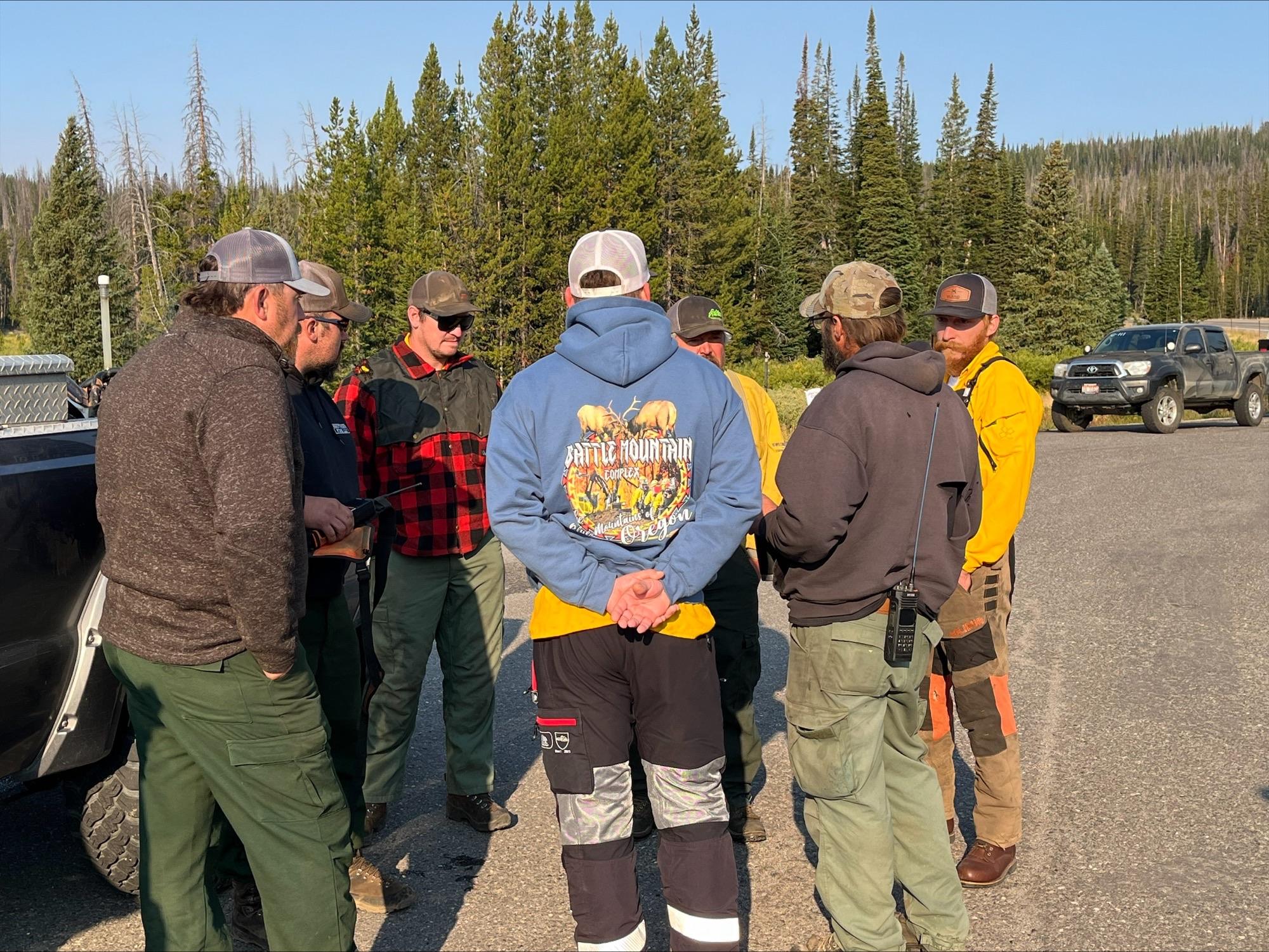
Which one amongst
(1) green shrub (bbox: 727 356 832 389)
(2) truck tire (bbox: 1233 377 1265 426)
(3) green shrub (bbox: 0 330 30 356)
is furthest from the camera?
(3) green shrub (bbox: 0 330 30 356)

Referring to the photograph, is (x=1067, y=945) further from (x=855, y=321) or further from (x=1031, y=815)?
(x=855, y=321)

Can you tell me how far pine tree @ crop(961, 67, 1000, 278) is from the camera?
8294 centimetres

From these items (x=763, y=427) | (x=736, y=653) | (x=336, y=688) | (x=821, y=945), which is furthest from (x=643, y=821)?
(x=763, y=427)

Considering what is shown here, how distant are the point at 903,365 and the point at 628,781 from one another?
139 centimetres

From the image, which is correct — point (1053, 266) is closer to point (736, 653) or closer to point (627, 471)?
point (736, 653)

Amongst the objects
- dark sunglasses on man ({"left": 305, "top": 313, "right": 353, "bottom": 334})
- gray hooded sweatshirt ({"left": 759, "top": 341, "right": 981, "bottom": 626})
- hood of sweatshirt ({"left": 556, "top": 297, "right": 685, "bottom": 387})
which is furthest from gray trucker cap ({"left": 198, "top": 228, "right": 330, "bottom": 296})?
gray hooded sweatshirt ({"left": 759, "top": 341, "right": 981, "bottom": 626})

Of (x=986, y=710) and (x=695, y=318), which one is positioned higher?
(x=695, y=318)

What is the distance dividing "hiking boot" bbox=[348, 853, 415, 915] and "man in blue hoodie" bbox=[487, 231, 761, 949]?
4.17 ft

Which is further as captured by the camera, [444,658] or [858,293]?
[444,658]

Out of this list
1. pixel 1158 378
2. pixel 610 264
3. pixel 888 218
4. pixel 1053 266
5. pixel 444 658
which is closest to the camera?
pixel 610 264

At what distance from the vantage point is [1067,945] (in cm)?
364

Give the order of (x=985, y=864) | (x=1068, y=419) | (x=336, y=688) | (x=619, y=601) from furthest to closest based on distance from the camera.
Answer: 1. (x=1068, y=419)
2. (x=985, y=864)
3. (x=336, y=688)
4. (x=619, y=601)

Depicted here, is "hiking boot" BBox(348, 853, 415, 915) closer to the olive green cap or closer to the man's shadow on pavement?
the man's shadow on pavement

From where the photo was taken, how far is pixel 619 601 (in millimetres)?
2857
